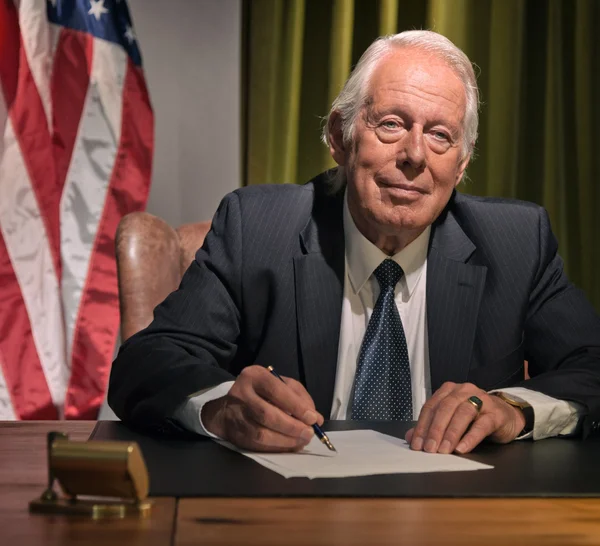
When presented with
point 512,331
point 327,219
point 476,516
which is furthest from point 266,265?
point 476,516

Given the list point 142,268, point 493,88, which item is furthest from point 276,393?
point 493,88

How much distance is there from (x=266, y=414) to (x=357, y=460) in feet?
0.53

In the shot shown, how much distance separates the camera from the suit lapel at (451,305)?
2227 mm

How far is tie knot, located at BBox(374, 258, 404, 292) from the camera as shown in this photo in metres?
2.26

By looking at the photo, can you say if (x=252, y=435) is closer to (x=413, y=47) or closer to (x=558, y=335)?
(x=558, y=335)

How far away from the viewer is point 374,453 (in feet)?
4.88

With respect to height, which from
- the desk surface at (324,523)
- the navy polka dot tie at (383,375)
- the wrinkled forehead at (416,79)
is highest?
the wrinkled forehead at (416,79)

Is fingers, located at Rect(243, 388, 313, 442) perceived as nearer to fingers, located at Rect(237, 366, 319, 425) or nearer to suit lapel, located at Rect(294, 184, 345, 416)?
fingers, located at Rect(237, 366, 319, 425)

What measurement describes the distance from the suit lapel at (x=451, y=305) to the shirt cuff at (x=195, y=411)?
0.69m

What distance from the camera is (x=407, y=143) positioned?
221 centimetres

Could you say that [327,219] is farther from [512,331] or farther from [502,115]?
[502,115]

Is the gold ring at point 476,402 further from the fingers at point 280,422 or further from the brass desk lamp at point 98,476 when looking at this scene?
the brass desk lamp at point 98,476

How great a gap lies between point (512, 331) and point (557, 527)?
1.25m

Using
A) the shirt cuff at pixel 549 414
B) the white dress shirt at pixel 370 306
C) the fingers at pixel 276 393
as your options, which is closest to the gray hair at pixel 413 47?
the white dress shirt at pixel 370 306
